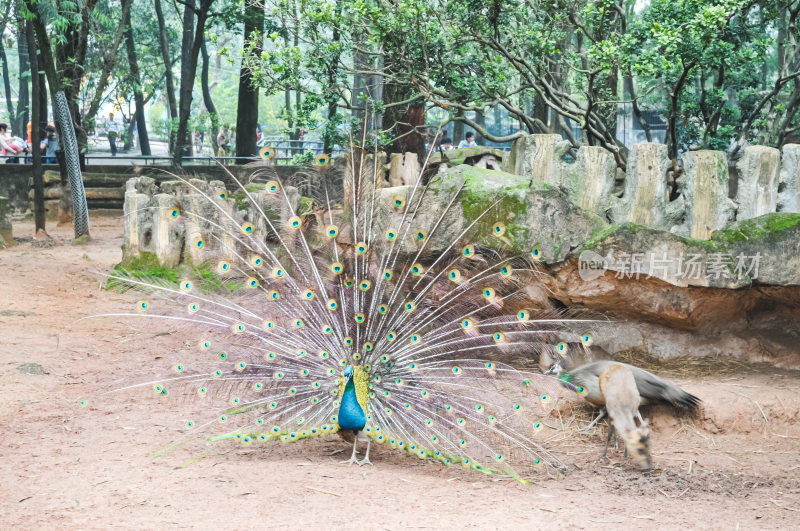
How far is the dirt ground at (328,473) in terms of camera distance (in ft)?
14.4

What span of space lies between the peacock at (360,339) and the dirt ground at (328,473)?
10.3 inches

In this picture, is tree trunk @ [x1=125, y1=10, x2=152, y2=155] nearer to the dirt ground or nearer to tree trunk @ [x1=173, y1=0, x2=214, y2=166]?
tree trunk @ [x1=173, y1=0, x2=214, y2=166]

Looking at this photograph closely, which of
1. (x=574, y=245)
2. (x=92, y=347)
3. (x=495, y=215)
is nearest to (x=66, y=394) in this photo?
(x=92, y=347)

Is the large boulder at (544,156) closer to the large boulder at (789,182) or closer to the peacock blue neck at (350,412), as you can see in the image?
the large boulder at (789,182)

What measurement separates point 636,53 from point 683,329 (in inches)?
141

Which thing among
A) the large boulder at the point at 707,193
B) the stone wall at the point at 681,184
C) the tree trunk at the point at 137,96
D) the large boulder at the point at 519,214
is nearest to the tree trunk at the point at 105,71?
the tree trunk at the point at 137,96

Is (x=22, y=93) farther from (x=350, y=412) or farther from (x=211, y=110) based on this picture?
(x=350, y=412)

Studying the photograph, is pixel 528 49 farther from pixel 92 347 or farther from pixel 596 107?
pixel 92 347

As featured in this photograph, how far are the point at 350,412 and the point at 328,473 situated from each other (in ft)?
1.34

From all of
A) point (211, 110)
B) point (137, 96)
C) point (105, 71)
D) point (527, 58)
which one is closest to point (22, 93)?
point (137, 96)

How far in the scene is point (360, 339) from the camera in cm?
561

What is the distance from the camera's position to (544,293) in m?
7.07

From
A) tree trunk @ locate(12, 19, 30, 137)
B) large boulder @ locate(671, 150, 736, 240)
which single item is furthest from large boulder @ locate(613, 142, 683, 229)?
tree trunk @ locate(12, 19, 30, 137)

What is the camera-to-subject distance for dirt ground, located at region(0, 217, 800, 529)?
14.4 feet
